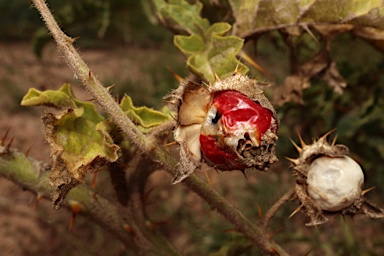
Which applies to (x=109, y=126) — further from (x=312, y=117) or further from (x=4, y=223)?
(x=4, y=223)

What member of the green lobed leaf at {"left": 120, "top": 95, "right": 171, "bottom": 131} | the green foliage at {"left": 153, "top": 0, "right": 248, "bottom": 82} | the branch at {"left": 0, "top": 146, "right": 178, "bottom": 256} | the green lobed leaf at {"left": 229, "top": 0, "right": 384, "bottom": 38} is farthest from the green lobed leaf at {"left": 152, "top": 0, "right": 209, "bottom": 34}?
the branch at {"left": 0, "top": 146, "right": 178, "bottom": 256}

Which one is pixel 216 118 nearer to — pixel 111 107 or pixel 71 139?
pixel 111 107

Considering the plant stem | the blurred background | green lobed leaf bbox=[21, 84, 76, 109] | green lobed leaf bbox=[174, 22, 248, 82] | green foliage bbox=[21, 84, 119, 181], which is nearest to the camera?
green foliage bbox=[21, 84, 119, 181]

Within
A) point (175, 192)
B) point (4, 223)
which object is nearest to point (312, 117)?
point (175, 192)

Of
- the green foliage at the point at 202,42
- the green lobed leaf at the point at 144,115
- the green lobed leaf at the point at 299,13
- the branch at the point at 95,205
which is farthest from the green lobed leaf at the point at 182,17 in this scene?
the branch at the point at 95,205

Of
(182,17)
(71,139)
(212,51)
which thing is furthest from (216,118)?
(182,17)

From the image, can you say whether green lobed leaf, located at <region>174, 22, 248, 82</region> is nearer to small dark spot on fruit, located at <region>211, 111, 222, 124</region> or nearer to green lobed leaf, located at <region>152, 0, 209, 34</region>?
green lobed leaf, located at <region>152, 0, 209, 34</region>
